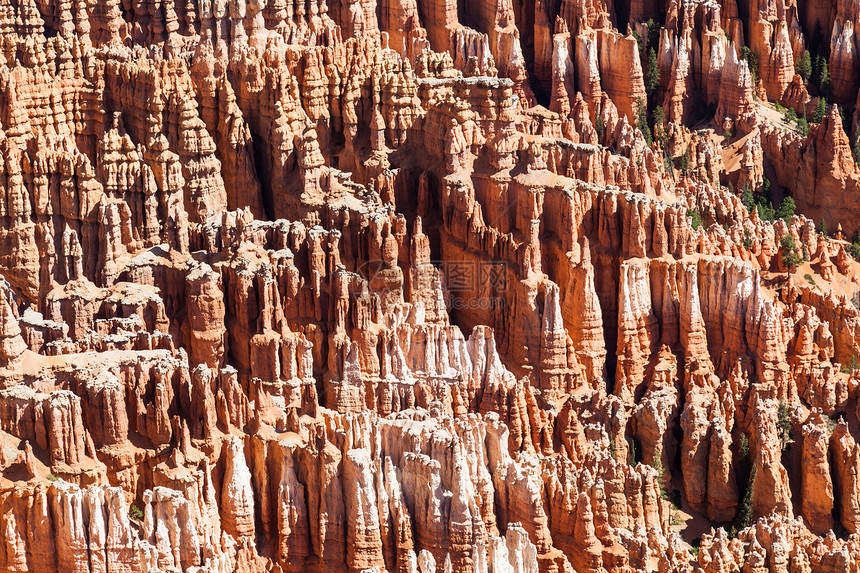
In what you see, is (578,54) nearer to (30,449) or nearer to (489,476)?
(489,476)

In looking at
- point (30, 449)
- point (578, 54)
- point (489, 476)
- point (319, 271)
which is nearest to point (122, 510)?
point (30, 449)

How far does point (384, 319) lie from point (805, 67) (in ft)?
122

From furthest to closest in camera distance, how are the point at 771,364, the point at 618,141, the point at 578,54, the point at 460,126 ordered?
1. the point at 578,54
2. the point at 618,141
3. the point at 460,126
4. the point at 771,364

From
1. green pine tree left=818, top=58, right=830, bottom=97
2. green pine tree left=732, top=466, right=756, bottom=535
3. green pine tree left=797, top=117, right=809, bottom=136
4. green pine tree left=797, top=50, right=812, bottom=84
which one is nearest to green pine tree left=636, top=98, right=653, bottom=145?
green pine tree left=797, top=117, right=809, bottom=136

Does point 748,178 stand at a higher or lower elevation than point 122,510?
higher

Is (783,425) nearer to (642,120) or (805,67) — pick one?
(642,120)

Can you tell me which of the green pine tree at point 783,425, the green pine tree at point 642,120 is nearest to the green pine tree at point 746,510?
the green pine tree at point 783,425

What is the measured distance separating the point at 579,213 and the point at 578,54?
2799 cm

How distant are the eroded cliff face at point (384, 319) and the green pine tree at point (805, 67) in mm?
7182

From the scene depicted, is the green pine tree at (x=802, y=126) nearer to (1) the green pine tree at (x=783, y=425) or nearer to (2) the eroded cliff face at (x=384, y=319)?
(2) the eroded cliff face at (x=384, y=319)

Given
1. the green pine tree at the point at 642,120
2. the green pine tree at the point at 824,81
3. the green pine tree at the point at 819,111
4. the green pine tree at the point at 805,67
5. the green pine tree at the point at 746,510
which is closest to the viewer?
the green pine tree at the point at 746,510

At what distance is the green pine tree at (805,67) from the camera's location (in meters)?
102

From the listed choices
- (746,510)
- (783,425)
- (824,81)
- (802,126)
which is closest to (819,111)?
(802,126)

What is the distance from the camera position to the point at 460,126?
3130 inches
